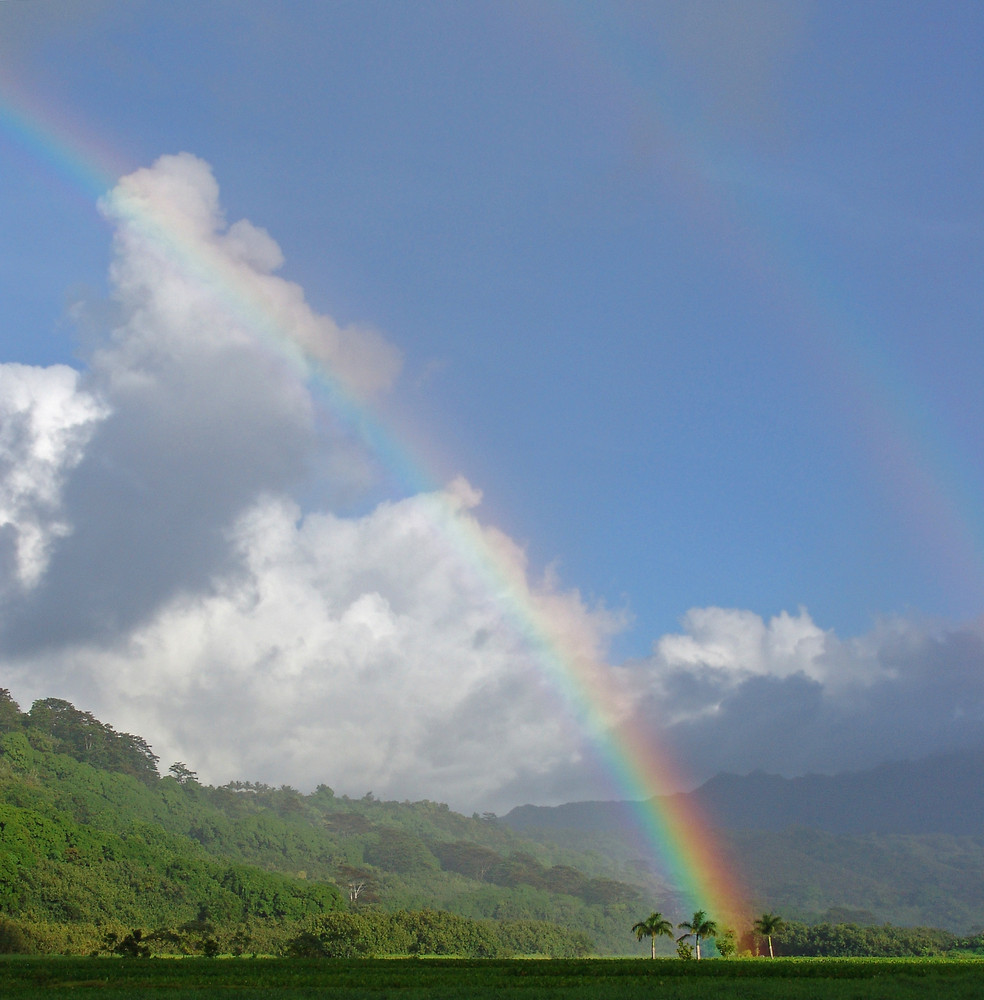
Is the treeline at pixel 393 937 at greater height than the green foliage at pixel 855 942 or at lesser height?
greater

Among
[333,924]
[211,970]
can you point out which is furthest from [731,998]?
[333,924]

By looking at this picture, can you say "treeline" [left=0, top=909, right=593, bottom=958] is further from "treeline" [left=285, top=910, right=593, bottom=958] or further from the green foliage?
the green foliage

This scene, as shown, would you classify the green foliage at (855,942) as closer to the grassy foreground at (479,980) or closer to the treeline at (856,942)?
the treeline at (856,942)

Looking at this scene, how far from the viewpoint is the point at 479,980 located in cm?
5697

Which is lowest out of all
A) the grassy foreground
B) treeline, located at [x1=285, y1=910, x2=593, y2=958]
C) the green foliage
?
the green foliage

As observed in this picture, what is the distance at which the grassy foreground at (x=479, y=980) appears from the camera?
4416 centimetres

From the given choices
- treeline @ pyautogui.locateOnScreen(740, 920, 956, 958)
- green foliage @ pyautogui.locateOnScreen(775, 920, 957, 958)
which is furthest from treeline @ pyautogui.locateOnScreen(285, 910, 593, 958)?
green foliage @ pyautogui.locateOnScreen(775, 920, 957, 958)

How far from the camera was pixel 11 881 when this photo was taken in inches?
4710

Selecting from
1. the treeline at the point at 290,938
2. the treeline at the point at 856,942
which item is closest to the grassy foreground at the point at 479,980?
the treeline at the point at 290,938

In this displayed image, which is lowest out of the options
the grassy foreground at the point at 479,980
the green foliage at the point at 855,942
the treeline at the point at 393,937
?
the green foliage at the point at 855,942

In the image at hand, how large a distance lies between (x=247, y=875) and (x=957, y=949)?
119024 mm

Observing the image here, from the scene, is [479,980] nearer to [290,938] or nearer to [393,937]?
[290,938]

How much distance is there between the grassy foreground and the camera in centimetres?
4416

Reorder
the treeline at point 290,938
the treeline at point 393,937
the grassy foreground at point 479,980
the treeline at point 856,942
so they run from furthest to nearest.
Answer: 1. the treeline at point 856,942
2. the treeline at point 393,937
3. the treeline at point 290,938
4. the grassy foreground at point 479,980
